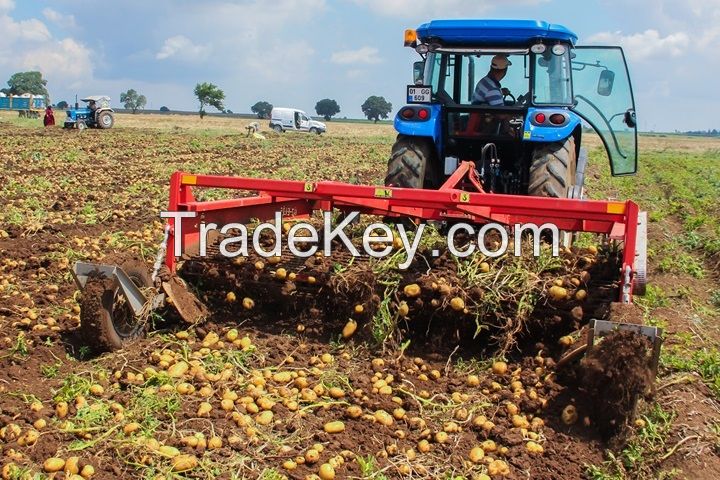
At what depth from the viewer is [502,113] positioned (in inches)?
277

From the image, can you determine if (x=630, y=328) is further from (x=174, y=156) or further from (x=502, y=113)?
(x=174, y=156)

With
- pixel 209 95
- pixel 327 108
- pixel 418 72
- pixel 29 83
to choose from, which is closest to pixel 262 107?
pixel 327 108

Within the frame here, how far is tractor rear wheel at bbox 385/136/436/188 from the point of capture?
265 inches

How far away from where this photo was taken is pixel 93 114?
113 feet

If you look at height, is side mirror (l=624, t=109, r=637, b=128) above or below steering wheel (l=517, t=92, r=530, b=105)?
below

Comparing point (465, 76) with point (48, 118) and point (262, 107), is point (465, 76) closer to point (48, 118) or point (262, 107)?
point (48, 118)

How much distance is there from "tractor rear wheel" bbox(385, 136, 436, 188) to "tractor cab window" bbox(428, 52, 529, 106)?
88 centimetres

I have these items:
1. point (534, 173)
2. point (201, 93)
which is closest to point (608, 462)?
point (534, 173)

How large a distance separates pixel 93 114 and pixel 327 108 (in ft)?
281

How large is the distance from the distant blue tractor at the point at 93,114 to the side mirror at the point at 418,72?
29.3 metres

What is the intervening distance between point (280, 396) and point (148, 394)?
753 mm

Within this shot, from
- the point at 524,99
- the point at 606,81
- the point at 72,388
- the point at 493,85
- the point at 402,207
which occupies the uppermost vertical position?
the point at 606,81

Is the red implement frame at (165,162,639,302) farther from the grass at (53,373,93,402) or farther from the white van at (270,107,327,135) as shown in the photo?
the white van at (270,107,327,135)

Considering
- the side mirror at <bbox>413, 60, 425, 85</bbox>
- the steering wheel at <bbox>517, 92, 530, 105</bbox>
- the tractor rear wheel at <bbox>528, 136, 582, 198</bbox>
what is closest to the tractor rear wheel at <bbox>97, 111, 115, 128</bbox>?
the side mirror at <bbox>413, 60, 425, 85</bbox>
